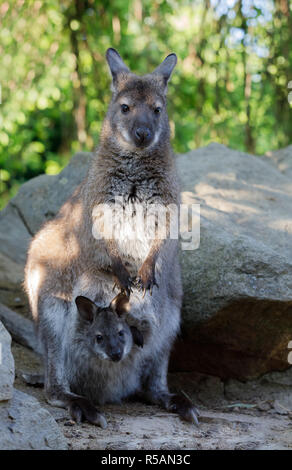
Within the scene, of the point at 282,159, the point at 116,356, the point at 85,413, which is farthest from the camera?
the point at 282,159

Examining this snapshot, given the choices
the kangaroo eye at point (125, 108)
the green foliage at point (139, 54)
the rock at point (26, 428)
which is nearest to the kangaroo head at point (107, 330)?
the rock at point (26, 428)

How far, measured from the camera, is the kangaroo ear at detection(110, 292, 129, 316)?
417 centimetres

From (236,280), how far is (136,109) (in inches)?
54.9

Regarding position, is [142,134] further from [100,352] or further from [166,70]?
[100,352]

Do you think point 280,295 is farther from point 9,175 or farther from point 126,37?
point 9,175

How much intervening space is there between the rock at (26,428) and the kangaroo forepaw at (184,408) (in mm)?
1146

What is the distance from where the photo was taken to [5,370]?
3.11 metres

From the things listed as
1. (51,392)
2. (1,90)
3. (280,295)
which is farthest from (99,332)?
(1,90)

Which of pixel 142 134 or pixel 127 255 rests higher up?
pixel 142 134

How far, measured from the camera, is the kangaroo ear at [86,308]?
163 inches

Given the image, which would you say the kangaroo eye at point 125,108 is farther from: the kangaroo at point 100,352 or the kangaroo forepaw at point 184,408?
the kangaroo forepaw at point 184,408

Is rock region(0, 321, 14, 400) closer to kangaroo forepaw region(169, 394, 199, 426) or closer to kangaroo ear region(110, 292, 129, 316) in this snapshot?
kangaroo ear region(110, 292, 129, 316)

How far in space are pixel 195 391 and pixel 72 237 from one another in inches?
64.0

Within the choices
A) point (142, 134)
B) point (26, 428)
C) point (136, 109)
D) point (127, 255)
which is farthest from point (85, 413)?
point (136, 109)
